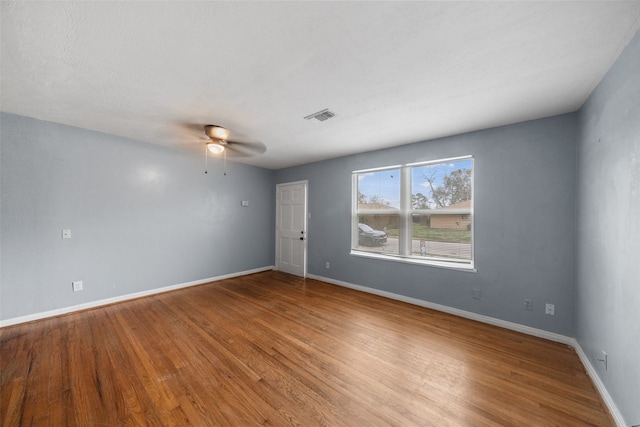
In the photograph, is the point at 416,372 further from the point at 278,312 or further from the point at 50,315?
the point at 50,315

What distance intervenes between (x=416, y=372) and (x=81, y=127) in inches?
202

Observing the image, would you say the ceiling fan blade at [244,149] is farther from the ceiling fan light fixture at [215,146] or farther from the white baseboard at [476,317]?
the white baseboard at [476,317]

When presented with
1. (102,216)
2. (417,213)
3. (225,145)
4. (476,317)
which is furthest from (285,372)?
(102,216)

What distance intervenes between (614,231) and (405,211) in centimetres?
225

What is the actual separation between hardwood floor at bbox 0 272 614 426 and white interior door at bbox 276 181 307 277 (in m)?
2.09

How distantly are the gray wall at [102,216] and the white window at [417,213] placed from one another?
285 centimetres

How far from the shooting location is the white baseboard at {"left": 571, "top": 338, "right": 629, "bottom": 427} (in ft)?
4.95

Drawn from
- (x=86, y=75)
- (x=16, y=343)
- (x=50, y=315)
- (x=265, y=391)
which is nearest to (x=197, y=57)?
(x=86, y=75)

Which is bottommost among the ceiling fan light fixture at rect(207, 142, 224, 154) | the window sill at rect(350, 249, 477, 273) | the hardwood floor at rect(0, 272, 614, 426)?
the hardwood floor at rect(0, 272, 614, 426)

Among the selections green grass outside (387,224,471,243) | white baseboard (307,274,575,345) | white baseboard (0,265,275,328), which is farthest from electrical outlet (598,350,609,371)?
white baseboard (0,265,275,328)

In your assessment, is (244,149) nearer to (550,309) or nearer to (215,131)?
(215,131)

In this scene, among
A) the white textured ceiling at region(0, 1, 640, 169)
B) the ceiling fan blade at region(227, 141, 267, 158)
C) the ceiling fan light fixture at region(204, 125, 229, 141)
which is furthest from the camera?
the ceiling fan blade at region(227, 141, 267, 158)

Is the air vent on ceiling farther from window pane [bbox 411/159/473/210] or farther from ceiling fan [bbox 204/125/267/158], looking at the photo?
window pane [bbox 411/159/473/210]

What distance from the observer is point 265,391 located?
69.9 inches
